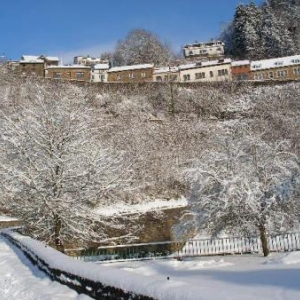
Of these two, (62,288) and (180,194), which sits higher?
(180,194)

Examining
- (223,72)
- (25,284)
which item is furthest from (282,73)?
(25,284)

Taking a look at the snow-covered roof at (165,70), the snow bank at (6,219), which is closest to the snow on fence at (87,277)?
the snow bank at (6,219)

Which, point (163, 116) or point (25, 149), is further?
point (163, 116)

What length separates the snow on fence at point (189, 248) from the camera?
65.7 feet

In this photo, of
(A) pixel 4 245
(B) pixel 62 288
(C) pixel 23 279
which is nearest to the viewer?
(B) pixel 62 288

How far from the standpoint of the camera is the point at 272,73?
81688 mm

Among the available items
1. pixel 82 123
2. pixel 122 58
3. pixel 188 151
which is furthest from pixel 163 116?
pixel 122 58

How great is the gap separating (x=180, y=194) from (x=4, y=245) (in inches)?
1250

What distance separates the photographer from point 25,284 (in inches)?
412

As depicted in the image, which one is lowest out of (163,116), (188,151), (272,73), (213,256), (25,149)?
(213,256)

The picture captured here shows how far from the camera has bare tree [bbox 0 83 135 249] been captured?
1881cm

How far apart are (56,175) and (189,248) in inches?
311

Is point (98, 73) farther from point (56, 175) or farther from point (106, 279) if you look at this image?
point (106, 279)

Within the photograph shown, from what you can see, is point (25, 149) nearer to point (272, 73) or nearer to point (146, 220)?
point (146, 220)
